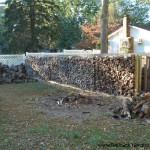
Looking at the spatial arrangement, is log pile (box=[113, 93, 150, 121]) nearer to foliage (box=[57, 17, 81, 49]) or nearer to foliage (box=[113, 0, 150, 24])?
foliage (box=[57, 17, 81, 49])

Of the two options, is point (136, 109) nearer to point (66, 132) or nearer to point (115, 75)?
point (66, 132)

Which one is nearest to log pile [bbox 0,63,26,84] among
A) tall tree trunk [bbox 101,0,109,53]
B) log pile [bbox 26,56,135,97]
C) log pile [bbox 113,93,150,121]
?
log pile [bbox 26,56,135,97]

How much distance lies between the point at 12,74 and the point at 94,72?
7543 millimetres

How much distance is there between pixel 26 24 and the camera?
99.0 feet

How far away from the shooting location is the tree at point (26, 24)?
29922 millimetres

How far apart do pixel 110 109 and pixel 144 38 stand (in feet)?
67.1

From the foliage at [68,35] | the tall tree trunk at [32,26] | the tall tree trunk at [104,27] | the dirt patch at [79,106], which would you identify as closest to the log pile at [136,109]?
the dirt patch at [79,106]

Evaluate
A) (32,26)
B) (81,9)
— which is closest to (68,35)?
(32,26)

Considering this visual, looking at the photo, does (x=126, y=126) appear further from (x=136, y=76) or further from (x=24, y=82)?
(x=24, y=82)

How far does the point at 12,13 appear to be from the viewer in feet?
101

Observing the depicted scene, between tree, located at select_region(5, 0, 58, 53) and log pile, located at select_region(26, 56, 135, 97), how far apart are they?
11916 millimetres

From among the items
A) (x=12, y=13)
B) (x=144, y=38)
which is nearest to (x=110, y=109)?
(x=144, y=38)

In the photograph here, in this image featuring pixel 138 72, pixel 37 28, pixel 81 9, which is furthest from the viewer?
pixel 81 9

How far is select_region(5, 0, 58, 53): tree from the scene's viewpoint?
29922 mm
